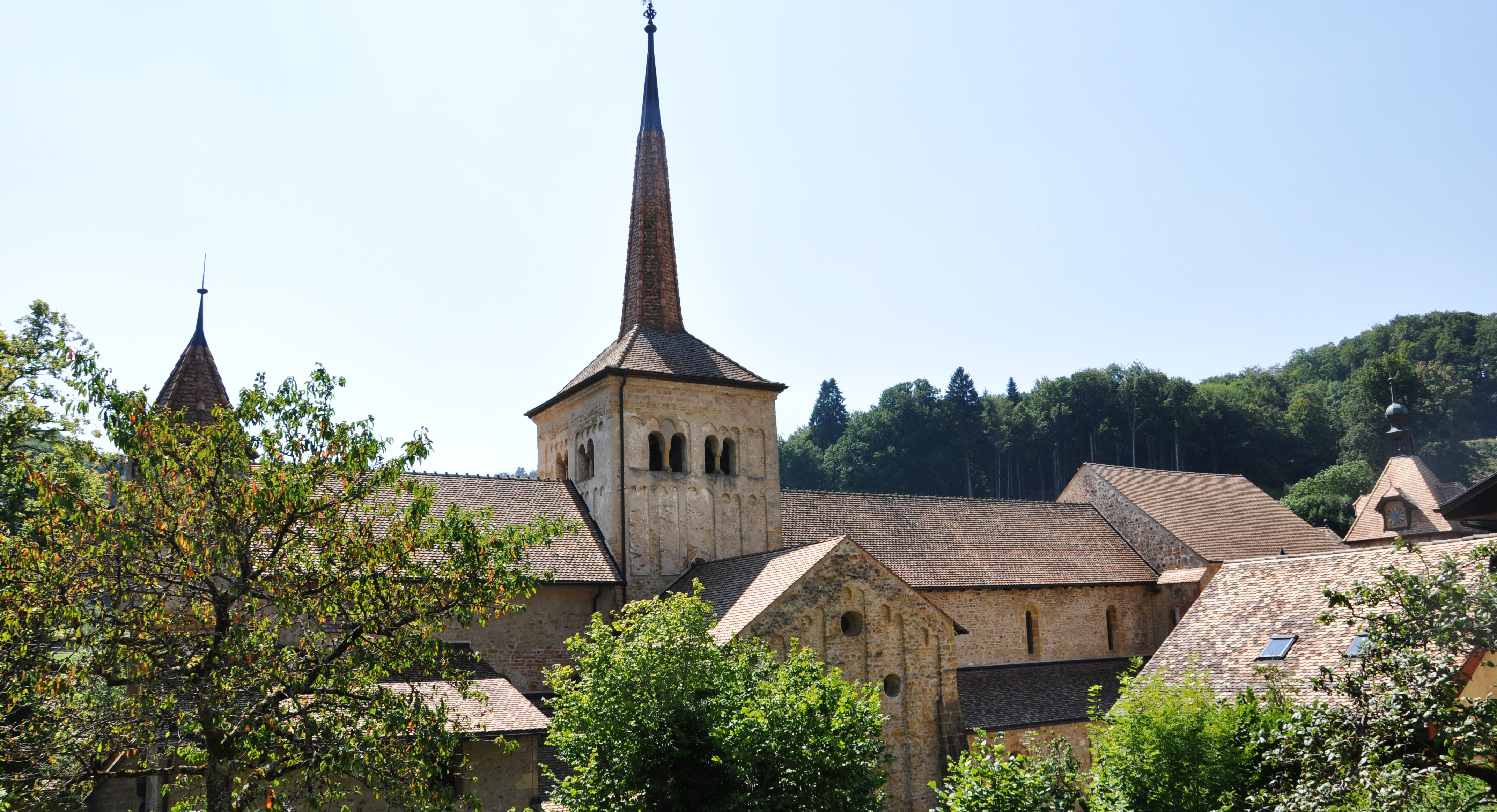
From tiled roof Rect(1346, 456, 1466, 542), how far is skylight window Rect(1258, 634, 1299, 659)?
25924mm

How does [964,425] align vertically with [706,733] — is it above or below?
above

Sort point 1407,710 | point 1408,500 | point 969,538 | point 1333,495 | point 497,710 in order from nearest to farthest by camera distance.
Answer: point 1407,710, point 497,710, point 969,538, point 1408,500, point 1333,495

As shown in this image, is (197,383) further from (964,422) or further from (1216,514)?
(964,422)

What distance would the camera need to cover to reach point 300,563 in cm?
1238

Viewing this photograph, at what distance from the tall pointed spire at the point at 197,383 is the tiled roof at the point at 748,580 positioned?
11600 millimetres

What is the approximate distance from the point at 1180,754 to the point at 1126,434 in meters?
78.3

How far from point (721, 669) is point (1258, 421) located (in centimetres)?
8465

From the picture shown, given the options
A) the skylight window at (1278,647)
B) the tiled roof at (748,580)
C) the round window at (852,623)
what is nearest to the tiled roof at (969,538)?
the tiled roof at (748,580)

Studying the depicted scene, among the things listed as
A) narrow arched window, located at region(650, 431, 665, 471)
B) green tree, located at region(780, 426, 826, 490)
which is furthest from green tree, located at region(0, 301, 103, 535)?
green tree, located at region(780, 426, 826, 490)

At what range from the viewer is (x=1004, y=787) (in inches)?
537

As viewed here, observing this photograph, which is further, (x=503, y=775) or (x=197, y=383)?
(x=197, y=383)

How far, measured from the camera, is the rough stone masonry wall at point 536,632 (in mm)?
23406

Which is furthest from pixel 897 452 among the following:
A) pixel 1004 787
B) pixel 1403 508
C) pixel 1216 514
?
pixel 1004 787

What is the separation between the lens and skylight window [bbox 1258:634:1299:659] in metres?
21.5
